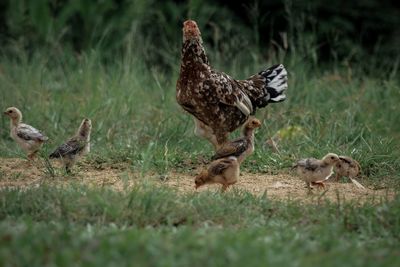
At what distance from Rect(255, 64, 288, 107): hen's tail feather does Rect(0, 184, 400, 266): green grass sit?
8.87ft

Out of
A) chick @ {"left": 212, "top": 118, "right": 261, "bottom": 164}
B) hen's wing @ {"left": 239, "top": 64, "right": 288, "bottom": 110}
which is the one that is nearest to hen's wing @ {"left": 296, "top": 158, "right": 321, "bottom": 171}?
chick @ {"left": 212, "top": 118, "right": 261, "bottom": 164}

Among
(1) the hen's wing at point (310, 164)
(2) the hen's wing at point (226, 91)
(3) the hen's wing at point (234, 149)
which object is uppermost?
(2) the hen's wing at point (226, 91)

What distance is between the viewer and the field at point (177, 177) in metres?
5.29

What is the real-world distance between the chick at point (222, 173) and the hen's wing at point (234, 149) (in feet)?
1.53

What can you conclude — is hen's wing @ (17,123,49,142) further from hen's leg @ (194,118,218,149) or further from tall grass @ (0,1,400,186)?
hen's leg @ (194,118,218,149)

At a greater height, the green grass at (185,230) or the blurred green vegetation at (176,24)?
the green grass at (185,230)

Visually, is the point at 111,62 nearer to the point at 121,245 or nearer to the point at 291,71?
the point at 291,71

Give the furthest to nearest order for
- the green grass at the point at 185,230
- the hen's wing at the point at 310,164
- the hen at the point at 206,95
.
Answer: the hen at the point at 206,95 → the hen's wing at the point at 310,164 → the green grass at the point at 185,230

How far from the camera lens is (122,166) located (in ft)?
28.8

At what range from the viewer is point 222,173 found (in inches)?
293

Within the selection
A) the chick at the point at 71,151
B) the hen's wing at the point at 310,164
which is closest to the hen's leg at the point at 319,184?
the hen's wing at the point at 310,164

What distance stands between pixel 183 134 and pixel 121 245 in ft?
Result: 15.7

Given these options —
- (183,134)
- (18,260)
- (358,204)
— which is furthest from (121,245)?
(183,134)

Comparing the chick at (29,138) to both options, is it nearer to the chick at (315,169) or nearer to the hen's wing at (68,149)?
the hen's wing at (68,149)
